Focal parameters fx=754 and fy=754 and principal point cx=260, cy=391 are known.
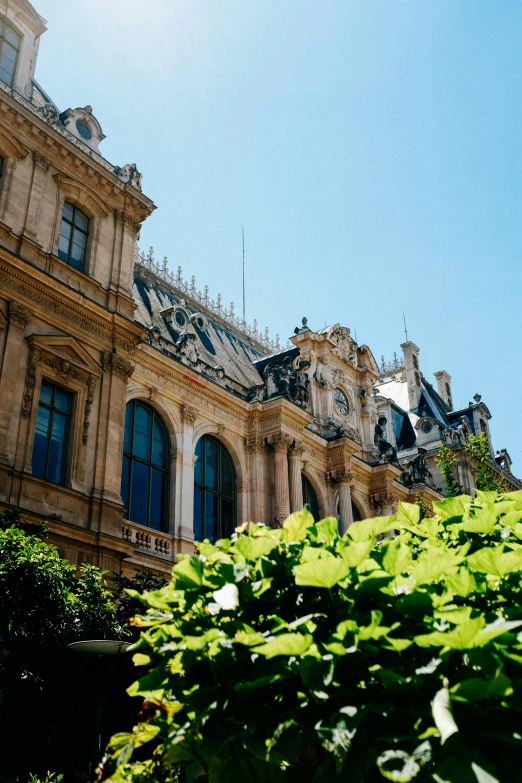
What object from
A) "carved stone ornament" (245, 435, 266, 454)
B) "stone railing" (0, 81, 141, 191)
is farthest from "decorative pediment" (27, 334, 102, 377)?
"carved stone ornament" (245, 435, 266, 454)

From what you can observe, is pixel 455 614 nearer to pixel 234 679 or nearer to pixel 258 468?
pixel 234 679

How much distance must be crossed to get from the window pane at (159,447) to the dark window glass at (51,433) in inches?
150

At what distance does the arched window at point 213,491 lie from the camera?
22.6 metres

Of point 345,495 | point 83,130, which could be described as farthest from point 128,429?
point 345,495

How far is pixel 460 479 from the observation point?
1548 inches

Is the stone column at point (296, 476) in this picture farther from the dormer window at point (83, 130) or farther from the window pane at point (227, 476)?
the dormer window at point (83, 130)

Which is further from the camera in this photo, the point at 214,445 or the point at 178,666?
the point at 214,445

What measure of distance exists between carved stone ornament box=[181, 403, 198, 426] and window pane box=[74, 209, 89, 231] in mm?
5959

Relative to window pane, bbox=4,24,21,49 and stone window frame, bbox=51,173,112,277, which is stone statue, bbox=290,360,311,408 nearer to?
stone window frame, bbox=51,173,112,277

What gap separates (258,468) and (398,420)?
2023 cm

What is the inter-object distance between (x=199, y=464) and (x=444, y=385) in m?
30.2

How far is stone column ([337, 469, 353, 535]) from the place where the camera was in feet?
88.0

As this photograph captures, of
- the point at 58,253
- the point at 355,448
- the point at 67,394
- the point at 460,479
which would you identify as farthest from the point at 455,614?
the point at 460,479

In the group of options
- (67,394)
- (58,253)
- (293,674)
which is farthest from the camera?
(58,253)
